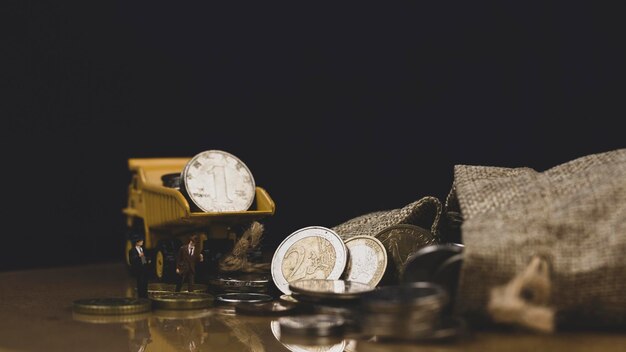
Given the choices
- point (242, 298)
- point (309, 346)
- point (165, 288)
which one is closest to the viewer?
point (309, 346)

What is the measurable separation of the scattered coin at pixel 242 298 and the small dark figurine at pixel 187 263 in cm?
18

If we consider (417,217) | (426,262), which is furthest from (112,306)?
(417,217)

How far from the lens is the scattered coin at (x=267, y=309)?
9.71ft

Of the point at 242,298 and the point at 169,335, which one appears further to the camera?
the point at 242,298

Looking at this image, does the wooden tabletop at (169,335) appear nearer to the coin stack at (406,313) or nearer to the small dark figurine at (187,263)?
the coin stack at (406,313)

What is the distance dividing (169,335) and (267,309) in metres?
0.37

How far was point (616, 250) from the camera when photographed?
2.54 metres

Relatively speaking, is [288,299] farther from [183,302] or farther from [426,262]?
[426,262]

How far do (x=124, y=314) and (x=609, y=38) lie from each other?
8.83ft

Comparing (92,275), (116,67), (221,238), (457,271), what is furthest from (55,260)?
(457,271)

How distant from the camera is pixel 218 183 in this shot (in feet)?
11.9

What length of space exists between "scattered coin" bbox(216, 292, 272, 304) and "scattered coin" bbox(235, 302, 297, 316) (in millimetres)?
101

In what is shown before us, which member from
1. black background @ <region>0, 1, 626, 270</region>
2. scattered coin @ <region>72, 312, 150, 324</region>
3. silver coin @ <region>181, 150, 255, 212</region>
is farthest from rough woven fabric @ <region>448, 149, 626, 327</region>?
black background @ <region>0, 1, 626, 270</region>

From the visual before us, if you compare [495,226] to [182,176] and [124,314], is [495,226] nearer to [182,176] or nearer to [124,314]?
[124,314]
